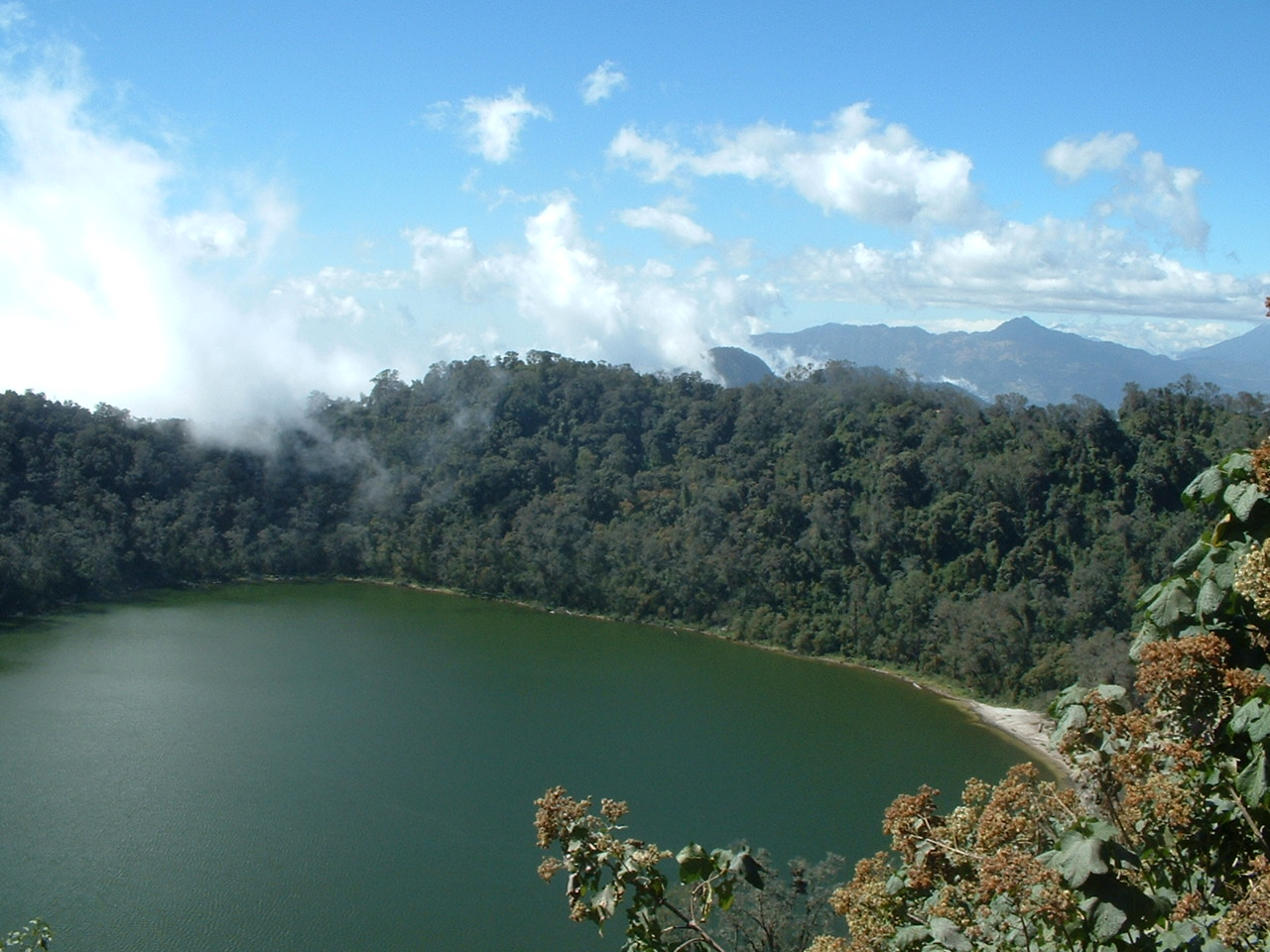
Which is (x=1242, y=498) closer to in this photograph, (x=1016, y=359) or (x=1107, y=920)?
(x=1107, y=920)

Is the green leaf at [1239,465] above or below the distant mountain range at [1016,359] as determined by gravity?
below

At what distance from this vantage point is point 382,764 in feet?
51.8

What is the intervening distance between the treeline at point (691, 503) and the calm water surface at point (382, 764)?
2463mm

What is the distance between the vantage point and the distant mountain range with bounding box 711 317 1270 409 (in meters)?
92.6

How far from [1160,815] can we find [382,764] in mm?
14947

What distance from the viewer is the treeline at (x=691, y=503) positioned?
24312 mm

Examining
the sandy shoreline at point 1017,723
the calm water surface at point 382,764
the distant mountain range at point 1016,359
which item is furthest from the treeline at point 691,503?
the distant mountain range at point 1016,359

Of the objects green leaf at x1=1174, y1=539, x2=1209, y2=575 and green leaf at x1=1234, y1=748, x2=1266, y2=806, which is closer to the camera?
green leaf at x1=1234, y1=748, x2=1266, y2=806

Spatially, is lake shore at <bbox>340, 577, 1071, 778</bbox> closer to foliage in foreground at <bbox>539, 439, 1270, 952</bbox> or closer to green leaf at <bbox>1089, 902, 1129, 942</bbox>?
foliage in foreground at <bbox>539, 439, 1270, 952</bbox>

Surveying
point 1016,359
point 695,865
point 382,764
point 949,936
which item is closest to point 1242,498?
point 949,936

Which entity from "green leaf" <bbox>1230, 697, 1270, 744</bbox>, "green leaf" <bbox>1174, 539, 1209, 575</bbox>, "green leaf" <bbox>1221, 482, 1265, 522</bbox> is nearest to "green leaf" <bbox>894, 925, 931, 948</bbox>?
"green leaf" <bbox>1230, 697, 1270, 744</bbox>

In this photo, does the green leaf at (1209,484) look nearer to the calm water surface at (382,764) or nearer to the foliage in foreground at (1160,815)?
the foliage in foreground at (1160,815)

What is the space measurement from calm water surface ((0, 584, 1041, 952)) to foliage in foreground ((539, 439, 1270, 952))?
9057 millimetres

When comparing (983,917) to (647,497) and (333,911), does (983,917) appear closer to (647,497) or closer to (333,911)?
(333,911)
